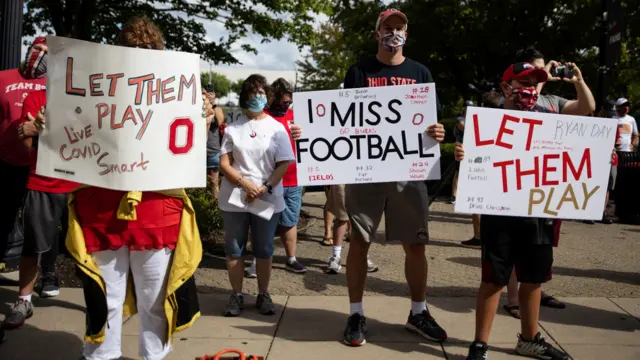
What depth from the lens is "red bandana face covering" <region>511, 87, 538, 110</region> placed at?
3.89m

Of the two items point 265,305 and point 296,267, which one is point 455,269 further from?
point 265,305

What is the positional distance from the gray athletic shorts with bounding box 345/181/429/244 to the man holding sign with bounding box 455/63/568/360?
444 mm

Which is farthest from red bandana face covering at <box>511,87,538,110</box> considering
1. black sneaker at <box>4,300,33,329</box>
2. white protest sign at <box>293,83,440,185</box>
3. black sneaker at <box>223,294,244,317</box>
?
black sneaker at <box>4,300,33,329</box>

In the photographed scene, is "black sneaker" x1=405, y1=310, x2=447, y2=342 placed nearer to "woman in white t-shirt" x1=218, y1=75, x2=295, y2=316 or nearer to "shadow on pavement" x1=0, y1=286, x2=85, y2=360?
"woman in white t-shirt" x1=218, y1=75, x2=295, y2=316

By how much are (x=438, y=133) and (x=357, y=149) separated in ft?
1.75

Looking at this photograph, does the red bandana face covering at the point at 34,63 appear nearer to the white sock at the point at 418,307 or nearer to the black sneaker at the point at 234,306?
the black sneaker at the point at 234,306

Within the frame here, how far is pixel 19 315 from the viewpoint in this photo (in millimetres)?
4395

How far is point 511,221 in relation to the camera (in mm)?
3879

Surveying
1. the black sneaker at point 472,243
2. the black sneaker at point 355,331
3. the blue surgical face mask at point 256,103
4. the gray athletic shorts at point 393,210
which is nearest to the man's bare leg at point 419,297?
the gray athletic shorts at point 393,210

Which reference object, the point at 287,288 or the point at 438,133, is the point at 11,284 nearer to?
the point at 287,288

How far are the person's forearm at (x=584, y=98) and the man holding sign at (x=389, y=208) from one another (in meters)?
0.92

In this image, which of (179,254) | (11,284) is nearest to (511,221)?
(179,254)

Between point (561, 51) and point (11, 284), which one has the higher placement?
point (561, 51)

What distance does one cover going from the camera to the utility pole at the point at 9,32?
17.6 feet
